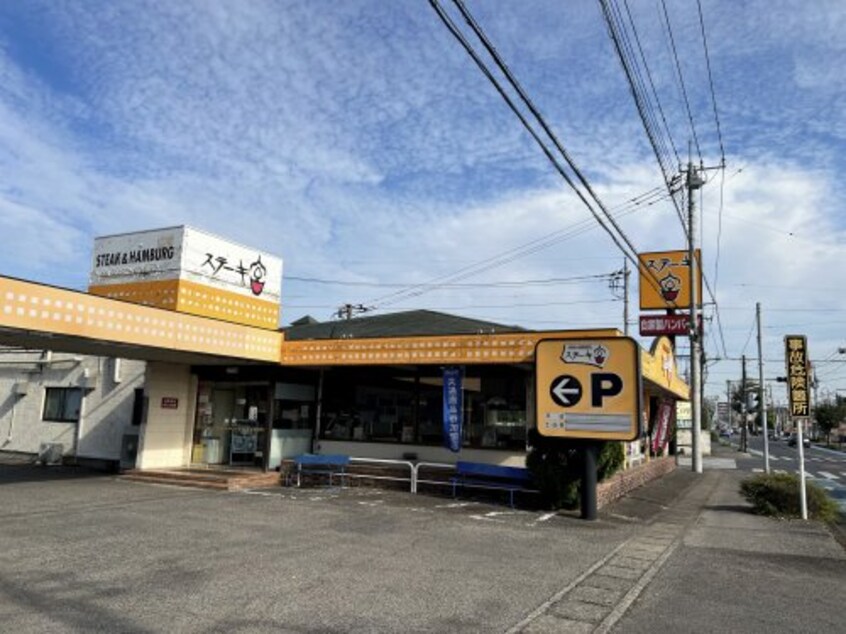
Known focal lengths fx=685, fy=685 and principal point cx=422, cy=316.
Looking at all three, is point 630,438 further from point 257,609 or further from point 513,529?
point 257,609

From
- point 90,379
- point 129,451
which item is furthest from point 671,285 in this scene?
point 90,379

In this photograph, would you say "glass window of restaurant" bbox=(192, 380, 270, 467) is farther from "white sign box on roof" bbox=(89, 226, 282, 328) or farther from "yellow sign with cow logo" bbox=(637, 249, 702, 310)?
"yellow sign with cow logo" bbox=(637, 249, 702, 310)

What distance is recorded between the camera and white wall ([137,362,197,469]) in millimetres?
17094

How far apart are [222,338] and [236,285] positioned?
11.5 feet

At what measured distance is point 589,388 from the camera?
1245 centimetres

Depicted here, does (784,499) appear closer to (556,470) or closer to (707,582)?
(556,470)

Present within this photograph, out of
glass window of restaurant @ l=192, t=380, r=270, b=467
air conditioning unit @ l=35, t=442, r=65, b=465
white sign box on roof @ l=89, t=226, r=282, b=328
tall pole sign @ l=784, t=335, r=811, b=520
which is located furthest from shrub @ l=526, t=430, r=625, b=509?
air conditioning unit @ l=35, t=442, r=65, b=465

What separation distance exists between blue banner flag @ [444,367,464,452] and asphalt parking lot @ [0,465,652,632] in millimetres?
1609

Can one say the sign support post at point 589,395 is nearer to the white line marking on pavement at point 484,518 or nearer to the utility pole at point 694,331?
the white line marking on pavement at point 484,518

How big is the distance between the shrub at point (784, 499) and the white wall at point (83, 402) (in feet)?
49.9

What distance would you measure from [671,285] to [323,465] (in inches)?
868

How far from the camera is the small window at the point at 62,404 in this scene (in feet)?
66.9

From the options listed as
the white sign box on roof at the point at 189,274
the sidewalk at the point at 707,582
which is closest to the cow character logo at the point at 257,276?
the white sign box on roof at the point at 189,274

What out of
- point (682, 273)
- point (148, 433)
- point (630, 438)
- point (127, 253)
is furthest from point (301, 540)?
point (682, 273)
